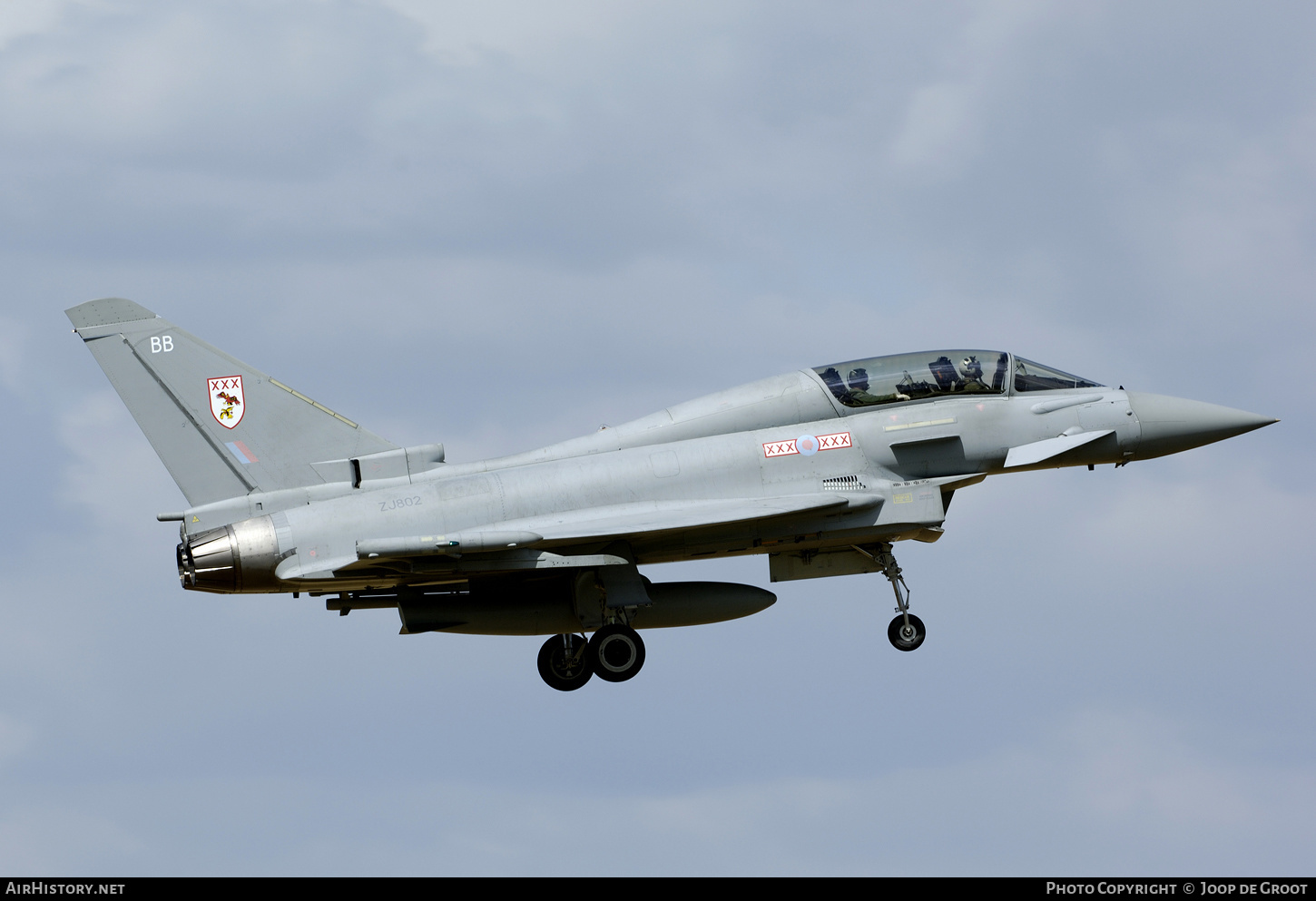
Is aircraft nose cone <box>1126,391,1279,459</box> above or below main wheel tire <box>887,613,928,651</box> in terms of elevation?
above

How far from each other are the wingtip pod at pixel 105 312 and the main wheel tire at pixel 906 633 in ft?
37.0

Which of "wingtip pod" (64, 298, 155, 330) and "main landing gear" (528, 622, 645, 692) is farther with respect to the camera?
"wingtip pod" (64, 298, 155, 330)

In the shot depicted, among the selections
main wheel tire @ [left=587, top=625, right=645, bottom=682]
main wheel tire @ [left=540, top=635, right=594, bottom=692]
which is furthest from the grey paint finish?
main wheel tire @ [left=540, top=635, right=594, bottom=692]

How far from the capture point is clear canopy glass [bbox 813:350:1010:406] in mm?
23094

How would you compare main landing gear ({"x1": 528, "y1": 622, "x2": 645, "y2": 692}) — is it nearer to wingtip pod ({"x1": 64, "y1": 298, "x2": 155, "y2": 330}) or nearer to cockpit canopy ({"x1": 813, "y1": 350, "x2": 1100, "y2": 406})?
cockpit canopy ({"x1": 813, "y1": 350, "x2": 1100, "y2": 406})

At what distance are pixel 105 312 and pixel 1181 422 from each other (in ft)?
50.0

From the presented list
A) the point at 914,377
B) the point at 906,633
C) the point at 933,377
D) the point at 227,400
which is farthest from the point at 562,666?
the point at 933,377

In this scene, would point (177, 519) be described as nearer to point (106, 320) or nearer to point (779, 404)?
point (106, 320)

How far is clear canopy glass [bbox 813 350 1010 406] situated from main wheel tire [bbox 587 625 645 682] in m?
4.45

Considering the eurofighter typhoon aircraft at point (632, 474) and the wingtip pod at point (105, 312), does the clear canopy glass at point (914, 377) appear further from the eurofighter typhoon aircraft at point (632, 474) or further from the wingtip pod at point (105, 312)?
the wingtip pod at point (105, 312)

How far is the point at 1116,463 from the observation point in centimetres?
2358

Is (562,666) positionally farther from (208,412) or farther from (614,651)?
(208,412)
